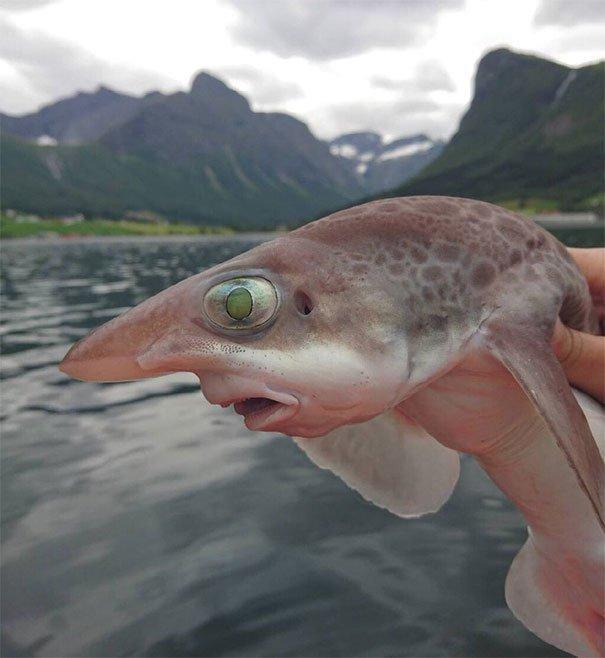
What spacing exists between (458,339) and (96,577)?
4.32 meters

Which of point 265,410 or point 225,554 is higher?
point 265,410

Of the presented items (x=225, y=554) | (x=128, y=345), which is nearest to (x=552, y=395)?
(x=128, y=345)

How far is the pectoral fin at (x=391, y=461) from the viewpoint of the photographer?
3721 millimetres

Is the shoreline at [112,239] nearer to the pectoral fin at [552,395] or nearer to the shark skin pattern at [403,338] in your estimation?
the shark skin pattern at [403,338]

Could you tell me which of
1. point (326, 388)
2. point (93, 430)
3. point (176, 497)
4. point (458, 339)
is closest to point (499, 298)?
point (458, 339)

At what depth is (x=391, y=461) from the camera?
378 cm

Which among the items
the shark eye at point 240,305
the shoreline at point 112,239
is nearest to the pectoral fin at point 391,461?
the shark eye at point 240,305

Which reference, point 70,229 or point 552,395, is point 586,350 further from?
point 70,229

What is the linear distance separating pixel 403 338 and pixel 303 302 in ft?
1.51

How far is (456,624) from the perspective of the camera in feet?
14.9

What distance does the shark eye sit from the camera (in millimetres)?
2311

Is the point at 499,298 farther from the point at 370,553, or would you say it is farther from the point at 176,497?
the point at 176,497

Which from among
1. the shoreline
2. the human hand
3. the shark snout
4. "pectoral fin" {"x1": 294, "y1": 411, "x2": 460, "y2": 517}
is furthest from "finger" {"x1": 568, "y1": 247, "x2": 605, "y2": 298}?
the shoreline

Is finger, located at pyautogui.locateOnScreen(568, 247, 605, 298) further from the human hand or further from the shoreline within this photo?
the shoreline
